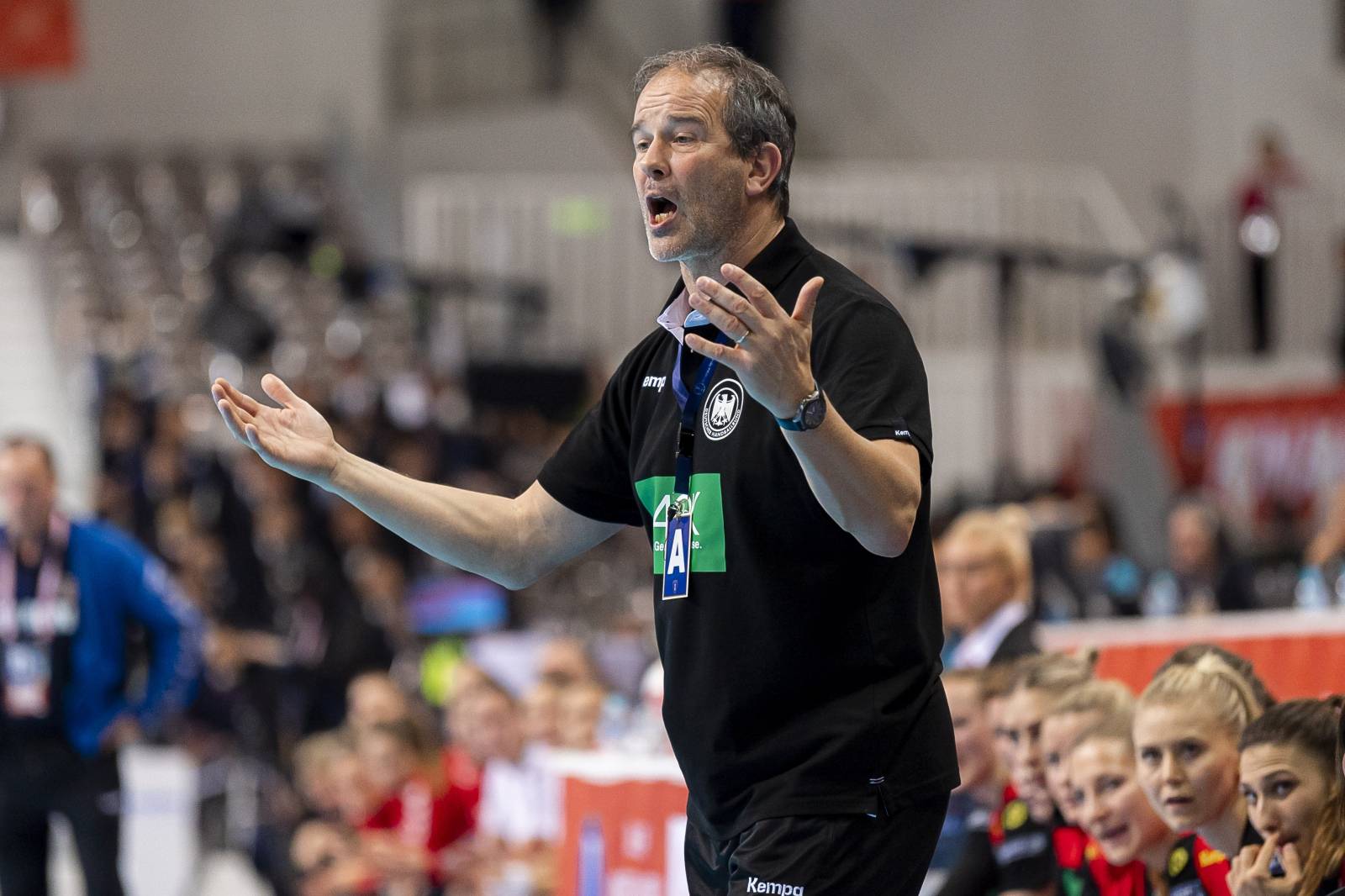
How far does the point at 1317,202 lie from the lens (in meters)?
16.4

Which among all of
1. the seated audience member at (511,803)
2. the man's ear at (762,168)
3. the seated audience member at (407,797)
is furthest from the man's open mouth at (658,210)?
the seated audience member at (407,797)

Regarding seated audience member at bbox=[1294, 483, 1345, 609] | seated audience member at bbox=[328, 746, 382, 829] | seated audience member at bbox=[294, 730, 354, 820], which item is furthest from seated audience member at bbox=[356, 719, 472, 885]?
seated audience member at bbox=[1294, 483, 1345, 609]

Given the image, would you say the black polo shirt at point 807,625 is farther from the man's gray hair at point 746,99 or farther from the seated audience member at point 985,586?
the seated audience member at point 985,586

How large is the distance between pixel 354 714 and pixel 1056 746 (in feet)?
14.3

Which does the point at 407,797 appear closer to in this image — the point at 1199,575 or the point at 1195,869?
the point at 1195,869

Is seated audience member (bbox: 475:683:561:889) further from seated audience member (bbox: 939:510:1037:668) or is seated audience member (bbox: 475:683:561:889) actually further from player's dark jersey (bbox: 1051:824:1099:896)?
player's dark jersey (bbox: 1051:824:1099:896)

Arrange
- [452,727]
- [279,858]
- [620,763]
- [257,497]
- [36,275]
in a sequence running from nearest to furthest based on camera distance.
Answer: [620,763], [452,727], [279,858], [257,497], [36,275]

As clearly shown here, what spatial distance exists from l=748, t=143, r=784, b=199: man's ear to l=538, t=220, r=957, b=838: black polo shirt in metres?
0.17

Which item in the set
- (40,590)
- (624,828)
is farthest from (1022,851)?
(40,590)

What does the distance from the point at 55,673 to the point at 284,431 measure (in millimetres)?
4242

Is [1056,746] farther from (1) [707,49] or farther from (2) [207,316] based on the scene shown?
(2) [207,316]

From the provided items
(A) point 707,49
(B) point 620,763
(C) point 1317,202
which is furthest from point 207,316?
(A) point 707,49

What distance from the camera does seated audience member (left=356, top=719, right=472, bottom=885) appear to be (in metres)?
7.05

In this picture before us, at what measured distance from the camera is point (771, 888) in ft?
8.50
